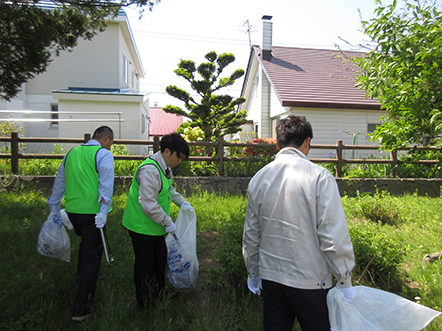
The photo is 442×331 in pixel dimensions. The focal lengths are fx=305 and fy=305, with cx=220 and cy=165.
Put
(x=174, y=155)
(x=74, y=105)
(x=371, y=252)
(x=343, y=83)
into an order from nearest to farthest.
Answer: (x=174, y=155) < (x=371, y=252) < (x=74, y=105) < (x=343, y=83)

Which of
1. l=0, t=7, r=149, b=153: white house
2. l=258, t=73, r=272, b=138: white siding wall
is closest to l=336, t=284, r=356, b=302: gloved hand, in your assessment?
l=0, t=7, r=149, b=153: white house

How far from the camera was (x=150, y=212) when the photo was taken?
8.93 ft

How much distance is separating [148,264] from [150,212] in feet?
1.89

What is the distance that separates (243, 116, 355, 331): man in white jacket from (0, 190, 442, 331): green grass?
121 centimetres

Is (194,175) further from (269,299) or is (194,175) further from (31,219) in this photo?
(269,299)

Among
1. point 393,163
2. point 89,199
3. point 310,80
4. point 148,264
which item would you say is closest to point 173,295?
point 148,264

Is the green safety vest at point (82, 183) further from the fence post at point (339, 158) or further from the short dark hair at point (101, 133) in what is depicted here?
the fence post at point (339, 158)

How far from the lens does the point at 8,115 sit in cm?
1329

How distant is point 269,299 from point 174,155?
1.56 m

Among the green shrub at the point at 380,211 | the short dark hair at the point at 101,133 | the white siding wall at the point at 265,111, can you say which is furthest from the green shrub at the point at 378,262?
the white siding wall at the point at 265,111

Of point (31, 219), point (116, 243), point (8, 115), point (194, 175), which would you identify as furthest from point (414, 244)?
point (8, 115)

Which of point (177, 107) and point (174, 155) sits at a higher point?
point (177, 107)

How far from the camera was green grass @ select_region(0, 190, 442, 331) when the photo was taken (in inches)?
114

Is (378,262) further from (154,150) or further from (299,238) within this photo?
(154,150)
